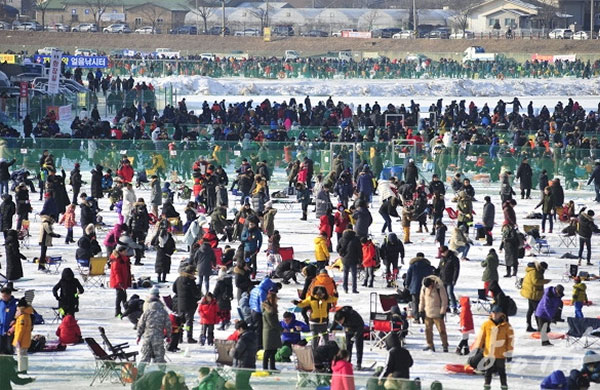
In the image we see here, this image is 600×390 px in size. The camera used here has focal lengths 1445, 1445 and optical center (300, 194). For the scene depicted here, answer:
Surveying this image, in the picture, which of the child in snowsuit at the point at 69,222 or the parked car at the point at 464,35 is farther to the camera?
the parked car at the point at 464,35

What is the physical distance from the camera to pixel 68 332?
18125 millimetres

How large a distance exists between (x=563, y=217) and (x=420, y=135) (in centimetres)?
1052

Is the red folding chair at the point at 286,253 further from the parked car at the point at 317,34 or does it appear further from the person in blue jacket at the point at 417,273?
the parked car at the point at 317,34

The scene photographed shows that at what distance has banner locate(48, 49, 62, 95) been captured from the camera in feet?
167

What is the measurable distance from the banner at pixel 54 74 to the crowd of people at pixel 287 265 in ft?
57.8

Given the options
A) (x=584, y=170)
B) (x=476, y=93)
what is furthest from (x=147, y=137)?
(x=476, y=93)

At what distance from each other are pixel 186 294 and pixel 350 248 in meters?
3.75

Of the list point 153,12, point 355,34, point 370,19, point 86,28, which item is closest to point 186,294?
point 355,34

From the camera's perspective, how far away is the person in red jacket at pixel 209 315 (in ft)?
59.7

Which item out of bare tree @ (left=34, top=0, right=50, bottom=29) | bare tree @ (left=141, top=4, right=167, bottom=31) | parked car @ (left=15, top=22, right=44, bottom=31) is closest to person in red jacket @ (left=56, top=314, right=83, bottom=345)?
parked car @ (left=15, top=22, right=44, bottom=31)

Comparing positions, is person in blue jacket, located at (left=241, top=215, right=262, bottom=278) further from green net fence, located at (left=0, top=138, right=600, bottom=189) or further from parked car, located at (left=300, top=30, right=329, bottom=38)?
parked car, located at (left=300, top=30, right=329, bottom=38)

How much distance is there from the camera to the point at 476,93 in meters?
68.6

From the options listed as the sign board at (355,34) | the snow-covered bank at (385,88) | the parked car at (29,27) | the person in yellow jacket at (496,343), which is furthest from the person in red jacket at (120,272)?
the parked car at (29,27)

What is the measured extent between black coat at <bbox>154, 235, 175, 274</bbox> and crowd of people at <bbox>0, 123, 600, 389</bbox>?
0.07ft
